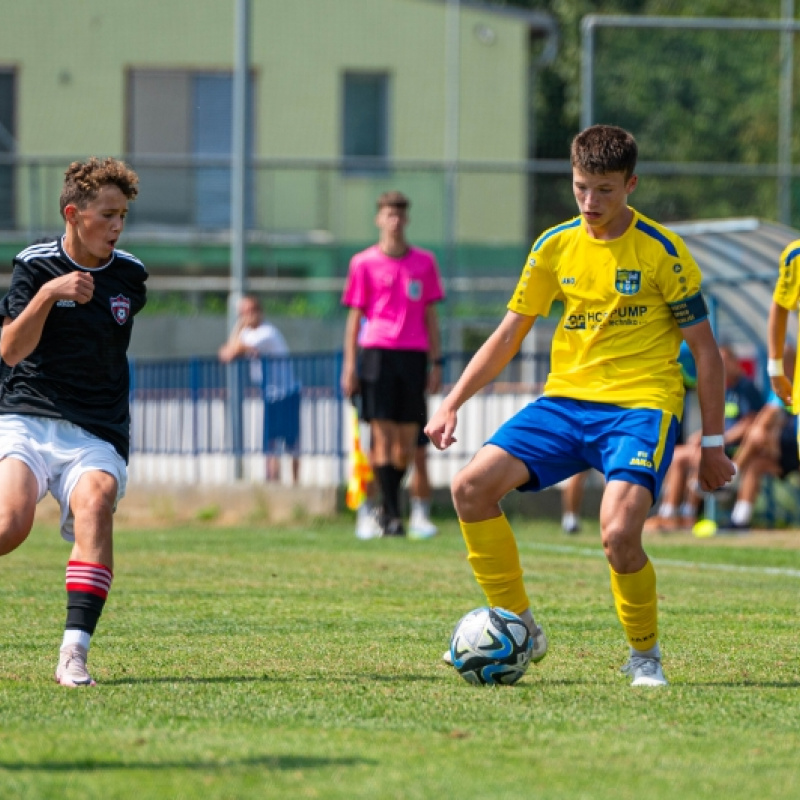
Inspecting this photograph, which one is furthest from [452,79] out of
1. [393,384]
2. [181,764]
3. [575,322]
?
[181,764]

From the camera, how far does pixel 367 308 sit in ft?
40.6

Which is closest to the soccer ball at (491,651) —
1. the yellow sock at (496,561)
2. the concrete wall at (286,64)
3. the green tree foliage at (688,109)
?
the yellow sock at (496,561)

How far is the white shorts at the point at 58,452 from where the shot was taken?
591 centimetres

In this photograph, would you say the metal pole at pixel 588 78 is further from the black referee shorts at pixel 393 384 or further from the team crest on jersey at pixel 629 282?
the team crest on jersey at pixel 629 282

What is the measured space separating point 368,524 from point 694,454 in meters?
3.23

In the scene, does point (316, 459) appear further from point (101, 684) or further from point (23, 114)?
point (23, 114)

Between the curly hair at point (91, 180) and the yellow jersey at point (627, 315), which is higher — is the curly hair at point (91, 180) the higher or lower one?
the higher one

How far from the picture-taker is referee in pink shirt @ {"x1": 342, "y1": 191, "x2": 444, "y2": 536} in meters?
12.3

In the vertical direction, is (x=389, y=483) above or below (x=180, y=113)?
below

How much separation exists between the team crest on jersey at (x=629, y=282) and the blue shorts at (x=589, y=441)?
42cm

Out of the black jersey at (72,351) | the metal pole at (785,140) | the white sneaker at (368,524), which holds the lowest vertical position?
the white sneaker at (368,524)

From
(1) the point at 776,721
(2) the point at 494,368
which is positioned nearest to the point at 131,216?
(2) the point at 494,368

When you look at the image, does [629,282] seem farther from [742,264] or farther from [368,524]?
[742,264]

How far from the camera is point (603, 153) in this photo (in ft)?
19.1
